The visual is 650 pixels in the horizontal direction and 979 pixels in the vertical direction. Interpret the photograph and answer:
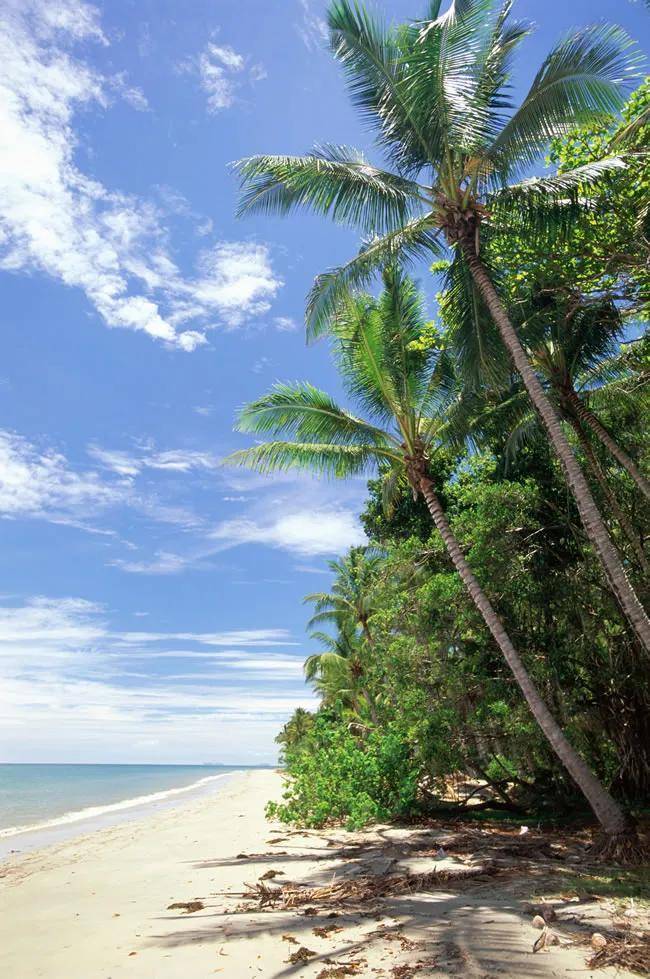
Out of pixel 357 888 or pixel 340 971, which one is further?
pixel 357 888

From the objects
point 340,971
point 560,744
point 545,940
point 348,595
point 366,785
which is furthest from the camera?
point 348,595

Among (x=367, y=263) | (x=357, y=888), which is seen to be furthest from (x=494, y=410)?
(x=357, y=888)

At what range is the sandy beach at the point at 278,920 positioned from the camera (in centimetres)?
414

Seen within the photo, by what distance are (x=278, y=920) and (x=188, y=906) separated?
131cm

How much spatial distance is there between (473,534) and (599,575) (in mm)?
2383

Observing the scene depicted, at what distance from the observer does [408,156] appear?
9.13 metres

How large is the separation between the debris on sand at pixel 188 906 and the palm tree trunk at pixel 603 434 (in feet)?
27.8

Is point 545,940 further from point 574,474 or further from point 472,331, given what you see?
point 472,331

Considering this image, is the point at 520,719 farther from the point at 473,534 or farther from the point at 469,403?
the point at 469,403

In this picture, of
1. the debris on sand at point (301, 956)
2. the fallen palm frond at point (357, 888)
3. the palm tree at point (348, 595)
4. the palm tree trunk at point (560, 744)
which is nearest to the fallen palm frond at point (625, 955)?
the debris on sand at point (301, 956)

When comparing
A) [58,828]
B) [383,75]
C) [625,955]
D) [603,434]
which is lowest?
[58,828]

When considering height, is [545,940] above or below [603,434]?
below

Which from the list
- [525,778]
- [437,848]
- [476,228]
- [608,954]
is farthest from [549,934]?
[525,778]

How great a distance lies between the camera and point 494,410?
11867 mm
